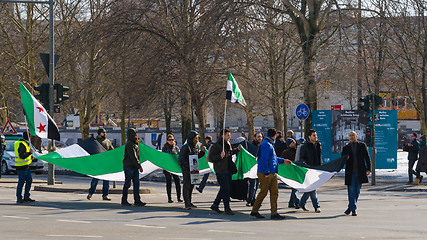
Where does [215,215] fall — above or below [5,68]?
below

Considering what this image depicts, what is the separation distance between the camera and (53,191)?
2223 cm

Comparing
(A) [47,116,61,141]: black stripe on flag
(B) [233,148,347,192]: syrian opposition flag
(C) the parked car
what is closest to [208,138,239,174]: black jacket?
(B) [233,148,347,192]: syrian opposition flag

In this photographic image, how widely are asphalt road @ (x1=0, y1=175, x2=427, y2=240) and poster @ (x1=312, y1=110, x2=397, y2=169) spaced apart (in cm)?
987

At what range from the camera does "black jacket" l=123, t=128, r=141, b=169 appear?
1727 centimetres

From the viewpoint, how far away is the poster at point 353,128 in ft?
97.6

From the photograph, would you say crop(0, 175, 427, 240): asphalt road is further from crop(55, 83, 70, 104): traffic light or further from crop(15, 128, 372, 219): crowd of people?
crop(55, 83, 70, 104): traffic light

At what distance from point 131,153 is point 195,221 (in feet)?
12.8

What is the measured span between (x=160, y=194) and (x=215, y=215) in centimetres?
638

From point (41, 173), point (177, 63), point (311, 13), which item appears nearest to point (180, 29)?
point (177, 63)

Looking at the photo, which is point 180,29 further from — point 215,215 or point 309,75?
point 215,215

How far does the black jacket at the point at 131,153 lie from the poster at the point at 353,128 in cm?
1335

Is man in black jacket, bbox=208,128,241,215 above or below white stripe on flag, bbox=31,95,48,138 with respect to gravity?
below

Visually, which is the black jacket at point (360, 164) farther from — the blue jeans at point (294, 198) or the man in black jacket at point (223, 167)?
the man in black jacket at point (223, 167)

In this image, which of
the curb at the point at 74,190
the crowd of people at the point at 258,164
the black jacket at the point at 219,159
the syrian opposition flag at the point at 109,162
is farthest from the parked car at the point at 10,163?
the black jacket at the point at 219,159
